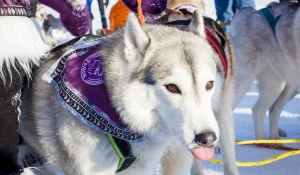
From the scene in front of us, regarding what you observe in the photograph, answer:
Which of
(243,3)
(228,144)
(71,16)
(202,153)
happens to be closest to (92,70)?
(71,16)

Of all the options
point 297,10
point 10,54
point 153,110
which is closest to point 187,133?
point 153,110

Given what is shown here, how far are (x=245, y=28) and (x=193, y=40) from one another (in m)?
2.15

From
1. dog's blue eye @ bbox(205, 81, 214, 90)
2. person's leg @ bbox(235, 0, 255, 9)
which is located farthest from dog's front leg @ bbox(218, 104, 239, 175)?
person's leg @ bbox(235, 0, 255, 9)

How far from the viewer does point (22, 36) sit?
5.96 feet

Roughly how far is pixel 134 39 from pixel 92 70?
22 cm

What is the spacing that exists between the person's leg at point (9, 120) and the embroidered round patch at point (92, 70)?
0.26 meters

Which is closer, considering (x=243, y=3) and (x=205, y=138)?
(x=205, y=138)

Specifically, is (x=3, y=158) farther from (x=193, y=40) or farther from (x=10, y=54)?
(x=193, y=40)

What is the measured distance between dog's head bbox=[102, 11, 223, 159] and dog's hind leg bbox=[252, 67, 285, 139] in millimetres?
2236

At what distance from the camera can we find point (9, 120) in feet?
6.01

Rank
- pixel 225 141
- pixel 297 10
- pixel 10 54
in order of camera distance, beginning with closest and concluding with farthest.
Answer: pixel 10 54 < pixel 225 141 < pixel 297 10

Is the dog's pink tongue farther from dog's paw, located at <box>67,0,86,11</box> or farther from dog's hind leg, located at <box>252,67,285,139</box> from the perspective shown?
dog's hind leg, located at <box>252,67,285,139</box>

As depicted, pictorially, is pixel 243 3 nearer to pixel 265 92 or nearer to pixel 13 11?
pixel 265 92

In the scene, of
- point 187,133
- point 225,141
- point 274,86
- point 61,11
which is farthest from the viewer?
point 274,86
